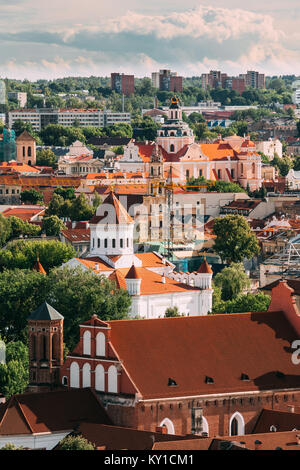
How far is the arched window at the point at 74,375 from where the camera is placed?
58.7 metres

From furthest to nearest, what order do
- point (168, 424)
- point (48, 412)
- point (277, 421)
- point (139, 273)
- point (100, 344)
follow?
point (139, 273)
point (100, 344)
point (277, 421)
point (168, 424)
point (48, 412)

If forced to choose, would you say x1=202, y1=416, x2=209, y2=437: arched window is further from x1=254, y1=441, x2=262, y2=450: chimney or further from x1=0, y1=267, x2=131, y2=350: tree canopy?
x1=0, y1=267, x2=131, y2=350: tree canopy

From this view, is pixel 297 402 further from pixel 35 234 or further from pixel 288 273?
pixel 35 234

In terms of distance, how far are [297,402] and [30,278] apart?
2297cm

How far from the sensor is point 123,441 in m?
53.2

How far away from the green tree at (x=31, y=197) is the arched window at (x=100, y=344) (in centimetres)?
8300

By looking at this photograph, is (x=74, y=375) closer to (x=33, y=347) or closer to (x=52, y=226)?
(x=33, y=347)

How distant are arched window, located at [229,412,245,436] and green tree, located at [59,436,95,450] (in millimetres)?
5564

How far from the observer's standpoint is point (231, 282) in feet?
306

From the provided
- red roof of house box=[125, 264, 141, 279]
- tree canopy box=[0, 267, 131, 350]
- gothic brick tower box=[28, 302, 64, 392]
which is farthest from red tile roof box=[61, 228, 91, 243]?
gothic brick tower box=[28, 302, 64, 392]

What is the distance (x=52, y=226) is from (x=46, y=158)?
6300cm

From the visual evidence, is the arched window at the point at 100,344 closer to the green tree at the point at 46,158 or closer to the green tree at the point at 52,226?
the green tree at the point at 52,226

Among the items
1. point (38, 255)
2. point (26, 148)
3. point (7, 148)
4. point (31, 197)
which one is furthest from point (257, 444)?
point (7, 148)
